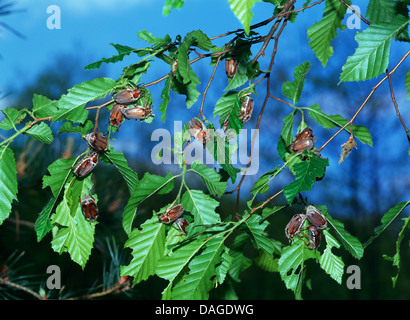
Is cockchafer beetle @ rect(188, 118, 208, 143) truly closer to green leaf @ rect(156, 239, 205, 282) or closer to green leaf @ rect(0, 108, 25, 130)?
green leaf @ rect(156, 239, 205, 282)

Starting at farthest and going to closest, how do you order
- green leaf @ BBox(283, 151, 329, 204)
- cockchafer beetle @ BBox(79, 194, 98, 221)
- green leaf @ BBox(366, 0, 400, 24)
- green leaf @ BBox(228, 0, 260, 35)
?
green leaf @ BBox(366, 0, 400, 24) → cockchafer beetle @ BBox(79, 194, 98, 221) → green leaf @ BBox(283, 151, 329, 204) → green leaf @ BBox(228, 0, 260, 35)

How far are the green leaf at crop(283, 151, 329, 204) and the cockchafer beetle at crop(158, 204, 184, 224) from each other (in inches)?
6.2

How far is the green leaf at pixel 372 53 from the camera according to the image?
22.5 inches

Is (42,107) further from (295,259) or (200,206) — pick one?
(295,259)

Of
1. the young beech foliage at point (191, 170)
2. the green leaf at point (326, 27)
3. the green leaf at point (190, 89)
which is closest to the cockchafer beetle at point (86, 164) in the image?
the young beech foliage at point (191, 170)

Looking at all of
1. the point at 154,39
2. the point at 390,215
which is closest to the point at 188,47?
the point at 154,39

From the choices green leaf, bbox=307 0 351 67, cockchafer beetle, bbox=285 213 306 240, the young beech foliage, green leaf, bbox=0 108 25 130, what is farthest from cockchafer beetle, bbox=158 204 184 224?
green leaf, bbox=307 0 351 67

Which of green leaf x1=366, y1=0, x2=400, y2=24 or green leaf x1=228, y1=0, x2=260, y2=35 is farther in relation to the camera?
green leaf x1=366, y1=0, x2=400, y2=24

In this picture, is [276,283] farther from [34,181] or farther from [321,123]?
[321,123]

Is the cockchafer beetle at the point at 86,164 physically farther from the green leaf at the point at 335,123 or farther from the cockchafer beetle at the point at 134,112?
the green leaf at the point at 335,123

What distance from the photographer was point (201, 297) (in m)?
0.54

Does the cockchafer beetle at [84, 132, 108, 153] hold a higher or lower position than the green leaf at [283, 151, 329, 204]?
higher

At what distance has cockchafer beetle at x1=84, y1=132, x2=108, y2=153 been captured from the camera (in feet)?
1.91
